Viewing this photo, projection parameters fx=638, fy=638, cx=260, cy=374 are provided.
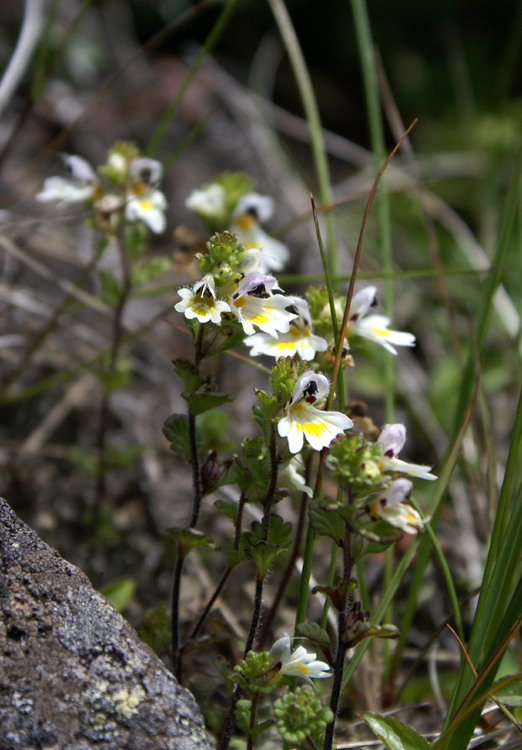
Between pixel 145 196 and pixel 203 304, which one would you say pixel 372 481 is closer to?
pixel 203 304

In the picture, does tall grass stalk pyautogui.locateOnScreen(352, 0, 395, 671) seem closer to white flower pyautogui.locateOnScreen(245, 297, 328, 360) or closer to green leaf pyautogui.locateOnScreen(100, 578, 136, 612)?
white flower pyautogui.locateOnScreen(245, 297, 328, 360)

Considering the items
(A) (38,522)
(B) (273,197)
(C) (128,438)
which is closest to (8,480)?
(A) (38,522)

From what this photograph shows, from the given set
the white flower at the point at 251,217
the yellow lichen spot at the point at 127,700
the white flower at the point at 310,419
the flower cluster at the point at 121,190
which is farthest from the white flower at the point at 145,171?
the yellow lichen spot at the point at 127,700

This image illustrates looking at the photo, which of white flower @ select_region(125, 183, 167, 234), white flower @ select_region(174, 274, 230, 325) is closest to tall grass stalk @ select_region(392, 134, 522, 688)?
white flower @ select_region(174, 274, 230, 325)

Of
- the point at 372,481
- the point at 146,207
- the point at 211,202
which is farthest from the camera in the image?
the point at 211,202

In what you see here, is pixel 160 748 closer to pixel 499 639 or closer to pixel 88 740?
pixel 88 740

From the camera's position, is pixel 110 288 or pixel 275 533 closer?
pixel 275 533

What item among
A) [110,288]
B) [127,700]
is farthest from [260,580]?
[110,288]
